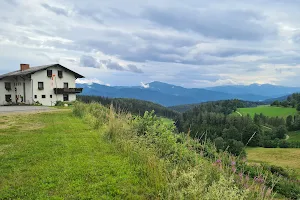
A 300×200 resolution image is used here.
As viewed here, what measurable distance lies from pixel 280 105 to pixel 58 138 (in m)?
159

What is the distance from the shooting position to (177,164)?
641cm

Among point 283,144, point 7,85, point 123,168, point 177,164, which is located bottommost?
point 283,144

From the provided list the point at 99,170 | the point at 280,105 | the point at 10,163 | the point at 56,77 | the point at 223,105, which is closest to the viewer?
the point at 99,170

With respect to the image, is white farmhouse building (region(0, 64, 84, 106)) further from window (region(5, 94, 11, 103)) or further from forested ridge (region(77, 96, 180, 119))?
forested ridge (region(77, 96, 180, 119))

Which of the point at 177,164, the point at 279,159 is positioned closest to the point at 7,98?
the point at 177,164

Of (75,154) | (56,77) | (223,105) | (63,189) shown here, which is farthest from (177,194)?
(223,105)

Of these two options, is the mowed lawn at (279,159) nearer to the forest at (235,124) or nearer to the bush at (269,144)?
the forest at (235,124)

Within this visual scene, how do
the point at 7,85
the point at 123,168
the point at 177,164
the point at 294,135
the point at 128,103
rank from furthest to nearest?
1. the point at 128,103
2. the point at 294,135
3. the point at 7,85
4. the point at 123,168
5. the point at 177,164

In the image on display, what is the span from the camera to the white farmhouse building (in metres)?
37.5

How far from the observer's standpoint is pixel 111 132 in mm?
10367

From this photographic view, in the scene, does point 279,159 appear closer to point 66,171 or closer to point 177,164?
point 177,164

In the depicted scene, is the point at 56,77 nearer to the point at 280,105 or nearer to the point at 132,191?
the point at 132,191

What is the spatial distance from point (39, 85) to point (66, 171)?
116ft

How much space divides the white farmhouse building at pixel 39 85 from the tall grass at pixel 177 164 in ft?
101
